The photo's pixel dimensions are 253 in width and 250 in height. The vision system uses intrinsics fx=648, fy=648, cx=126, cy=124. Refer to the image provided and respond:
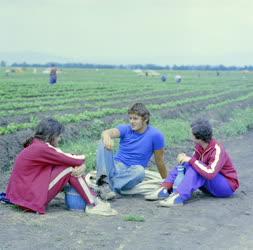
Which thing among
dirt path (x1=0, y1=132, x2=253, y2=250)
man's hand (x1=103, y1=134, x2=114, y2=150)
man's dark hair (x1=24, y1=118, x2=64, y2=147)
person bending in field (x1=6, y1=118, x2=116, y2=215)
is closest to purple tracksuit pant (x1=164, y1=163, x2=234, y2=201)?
dirt path (x1=0, y1=132, x2=253, y2=250)

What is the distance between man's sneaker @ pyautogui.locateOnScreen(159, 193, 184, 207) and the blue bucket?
Answer: 991 millimetres

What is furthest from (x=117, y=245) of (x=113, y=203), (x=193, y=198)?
(x=193, y=198)

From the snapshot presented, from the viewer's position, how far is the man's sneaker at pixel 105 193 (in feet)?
25.5

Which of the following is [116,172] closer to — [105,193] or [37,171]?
[105,193]

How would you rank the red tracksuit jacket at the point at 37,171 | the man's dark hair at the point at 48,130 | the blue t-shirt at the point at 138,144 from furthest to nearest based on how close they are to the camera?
the blue t-shirt at the point at 138,144 < the man's dark hair at the point at 48,130 < the red tracksuit jacket at the point at 37,171

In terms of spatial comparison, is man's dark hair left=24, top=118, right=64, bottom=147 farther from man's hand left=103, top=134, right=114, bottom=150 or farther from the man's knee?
the man's knee

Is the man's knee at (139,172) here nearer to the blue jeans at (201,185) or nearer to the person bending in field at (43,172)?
the blue jeans at (201,185)

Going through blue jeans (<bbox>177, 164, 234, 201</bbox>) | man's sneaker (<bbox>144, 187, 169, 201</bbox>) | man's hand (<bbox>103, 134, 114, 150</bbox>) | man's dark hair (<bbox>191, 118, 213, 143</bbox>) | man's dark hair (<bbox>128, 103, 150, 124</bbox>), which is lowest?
man's sneaker (<bbox>144, 187, 169, 201</bbox>)

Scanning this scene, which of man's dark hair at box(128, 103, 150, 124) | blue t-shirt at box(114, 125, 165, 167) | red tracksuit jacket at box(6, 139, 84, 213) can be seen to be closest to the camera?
red tracksuit jacket at box(6, 139, 84, 213)

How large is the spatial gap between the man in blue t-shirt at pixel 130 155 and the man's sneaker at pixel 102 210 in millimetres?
666

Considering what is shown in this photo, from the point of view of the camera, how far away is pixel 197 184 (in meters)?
7.67

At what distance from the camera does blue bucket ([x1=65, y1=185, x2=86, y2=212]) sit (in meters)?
7.09

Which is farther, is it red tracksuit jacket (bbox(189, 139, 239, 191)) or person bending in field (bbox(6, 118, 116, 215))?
red tracksuit jacket (bbox(189, 139, 239, 191))

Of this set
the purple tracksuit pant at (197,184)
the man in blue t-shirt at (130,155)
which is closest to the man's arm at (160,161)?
the man in blue t-shirt at (130,155)
